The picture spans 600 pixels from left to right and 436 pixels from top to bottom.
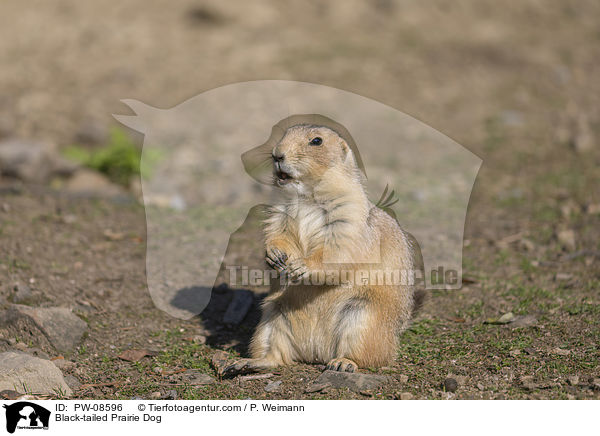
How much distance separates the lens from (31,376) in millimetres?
4832

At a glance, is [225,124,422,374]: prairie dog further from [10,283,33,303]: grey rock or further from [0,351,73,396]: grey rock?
[10,283,33,303]: grey rock

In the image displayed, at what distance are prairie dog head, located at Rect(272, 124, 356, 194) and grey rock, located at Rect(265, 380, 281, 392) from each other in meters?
1.43

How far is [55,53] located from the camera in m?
14.0

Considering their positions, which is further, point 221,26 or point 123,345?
point 221,26

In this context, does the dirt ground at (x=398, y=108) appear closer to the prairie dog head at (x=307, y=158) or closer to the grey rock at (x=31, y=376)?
the grey rock at (x=31, y=376)

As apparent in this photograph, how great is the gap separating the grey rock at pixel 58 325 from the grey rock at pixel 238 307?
132 centimetres

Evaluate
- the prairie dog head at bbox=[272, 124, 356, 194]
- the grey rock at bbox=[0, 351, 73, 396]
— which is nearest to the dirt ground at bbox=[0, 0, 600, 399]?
the grey rock at bbox=[0, 351, 73, 396]

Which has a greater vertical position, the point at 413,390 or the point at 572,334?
the point at 572,334

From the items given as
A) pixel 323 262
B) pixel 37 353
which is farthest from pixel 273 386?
pixel 37 353

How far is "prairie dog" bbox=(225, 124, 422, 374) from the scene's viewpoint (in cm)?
495

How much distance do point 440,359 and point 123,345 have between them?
8.73ft

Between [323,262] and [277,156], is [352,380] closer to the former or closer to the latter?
[323,262]
